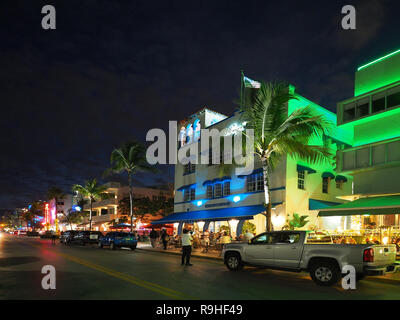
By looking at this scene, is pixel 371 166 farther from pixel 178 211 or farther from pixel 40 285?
pixel 178 211

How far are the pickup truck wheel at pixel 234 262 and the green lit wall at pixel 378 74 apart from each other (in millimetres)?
13940

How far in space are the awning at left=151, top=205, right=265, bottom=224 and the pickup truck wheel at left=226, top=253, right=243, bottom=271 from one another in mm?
10247

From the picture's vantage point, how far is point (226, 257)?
1448cm

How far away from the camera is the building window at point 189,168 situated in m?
36.4

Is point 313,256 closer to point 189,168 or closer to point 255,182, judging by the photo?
point 255,182

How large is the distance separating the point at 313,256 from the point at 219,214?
17245 millimetres

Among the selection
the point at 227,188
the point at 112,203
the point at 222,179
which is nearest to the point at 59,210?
the point at 112,203

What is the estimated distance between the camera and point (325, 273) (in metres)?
10.8

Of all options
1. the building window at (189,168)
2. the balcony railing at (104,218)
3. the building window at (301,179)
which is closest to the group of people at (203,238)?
the building window at (301,179)

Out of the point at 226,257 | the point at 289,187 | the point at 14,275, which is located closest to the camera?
the point at 14,275
